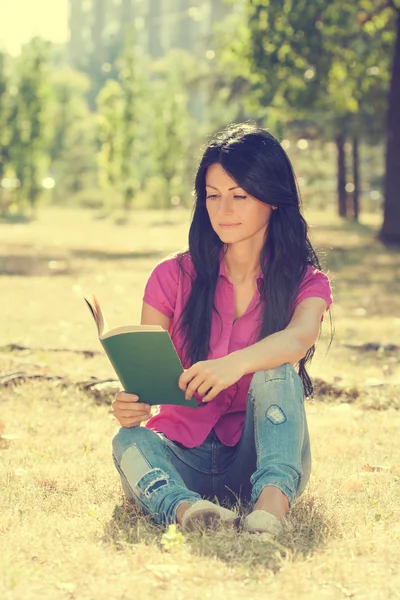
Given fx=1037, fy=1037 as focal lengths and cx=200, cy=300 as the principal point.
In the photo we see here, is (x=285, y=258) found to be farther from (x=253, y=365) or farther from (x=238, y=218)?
(x=253, y=365)

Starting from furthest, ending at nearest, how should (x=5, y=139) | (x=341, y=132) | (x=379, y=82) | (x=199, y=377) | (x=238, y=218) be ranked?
1. (x=5, y=139)
2. (x=341, y=132)
3. (x=379, y=82)
4. (x=238, y=218)
5. (x=199, y=377)

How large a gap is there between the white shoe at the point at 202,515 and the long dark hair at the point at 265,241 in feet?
2.40

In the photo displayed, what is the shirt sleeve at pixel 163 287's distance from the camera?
13.1 ft

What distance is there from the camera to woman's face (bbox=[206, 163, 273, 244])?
152 inches

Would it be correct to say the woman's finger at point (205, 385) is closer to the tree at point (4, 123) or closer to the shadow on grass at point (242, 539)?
the shadow on grass at point (242, 539)

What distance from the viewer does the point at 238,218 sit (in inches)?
153

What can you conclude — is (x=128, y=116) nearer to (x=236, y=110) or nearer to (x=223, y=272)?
(x=236, y=110)

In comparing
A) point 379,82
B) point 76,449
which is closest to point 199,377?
point 76,449

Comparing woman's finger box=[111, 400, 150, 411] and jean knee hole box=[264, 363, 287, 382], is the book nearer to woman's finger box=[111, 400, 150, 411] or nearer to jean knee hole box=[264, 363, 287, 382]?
woman's finger box=[111, 400, 150, 411]

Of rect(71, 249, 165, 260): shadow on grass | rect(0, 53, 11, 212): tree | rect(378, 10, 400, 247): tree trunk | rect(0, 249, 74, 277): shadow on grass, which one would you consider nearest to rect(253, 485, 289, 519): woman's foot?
rect(0, 249, 74, 277): shadow on grass

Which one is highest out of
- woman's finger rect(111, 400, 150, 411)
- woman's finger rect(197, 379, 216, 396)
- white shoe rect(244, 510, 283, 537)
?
woman's finger rect(197, 379, 216, 396)

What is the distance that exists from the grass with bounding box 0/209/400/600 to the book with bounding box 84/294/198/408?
0.45 m

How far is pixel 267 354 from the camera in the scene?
363cm

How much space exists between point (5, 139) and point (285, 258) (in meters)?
31.8
